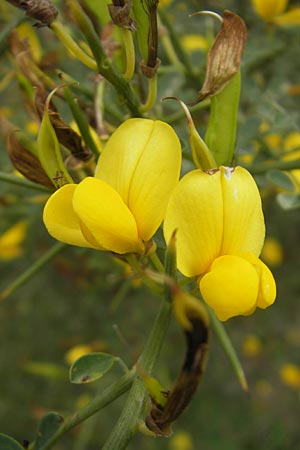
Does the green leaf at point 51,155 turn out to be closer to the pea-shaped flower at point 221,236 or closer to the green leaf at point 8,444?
the pea-shaped flower at point 221,236

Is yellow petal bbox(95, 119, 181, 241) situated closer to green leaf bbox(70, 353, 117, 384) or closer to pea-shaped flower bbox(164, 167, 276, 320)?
pea-shaped flower bbox(164, 167, 276, 320)

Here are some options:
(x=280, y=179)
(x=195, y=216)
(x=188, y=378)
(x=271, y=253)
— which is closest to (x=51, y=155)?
(x=195, y=216)

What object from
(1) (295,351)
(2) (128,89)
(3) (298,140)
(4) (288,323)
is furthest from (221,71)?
(1) (295,351)

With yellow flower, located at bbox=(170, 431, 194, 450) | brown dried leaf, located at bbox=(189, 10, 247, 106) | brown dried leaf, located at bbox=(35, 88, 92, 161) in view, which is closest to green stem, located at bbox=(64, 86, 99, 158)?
brown dried leaf, located at bbox=(35, 88, 92, 161)

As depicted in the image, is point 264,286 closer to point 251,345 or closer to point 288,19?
point 288,19

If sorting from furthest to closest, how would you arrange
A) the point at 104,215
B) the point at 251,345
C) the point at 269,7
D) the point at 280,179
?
the point at 251,345 < the point at 269,7 < the point at 280,179 < the point at 104,215

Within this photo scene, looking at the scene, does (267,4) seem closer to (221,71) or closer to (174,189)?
(221,71)

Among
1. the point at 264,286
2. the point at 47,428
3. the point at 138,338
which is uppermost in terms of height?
the point at 264,286

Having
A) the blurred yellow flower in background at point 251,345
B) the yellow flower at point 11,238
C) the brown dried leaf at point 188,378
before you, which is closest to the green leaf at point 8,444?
the brown dried leaf at point 188,378
